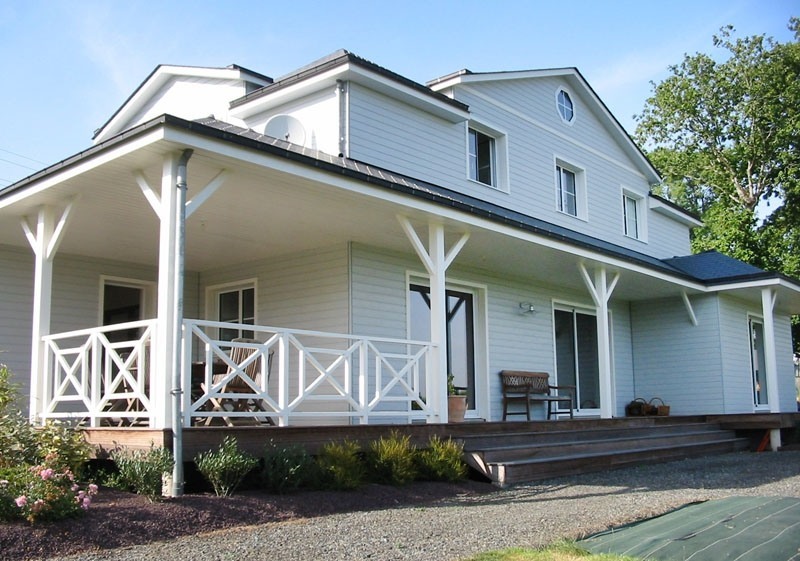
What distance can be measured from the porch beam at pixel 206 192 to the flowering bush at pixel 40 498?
8.03 feet

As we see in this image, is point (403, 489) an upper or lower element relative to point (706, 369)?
lower

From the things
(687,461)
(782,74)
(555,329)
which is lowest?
(687,461)

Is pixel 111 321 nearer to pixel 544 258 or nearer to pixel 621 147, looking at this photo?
pixel 544 258

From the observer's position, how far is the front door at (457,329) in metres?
12.0

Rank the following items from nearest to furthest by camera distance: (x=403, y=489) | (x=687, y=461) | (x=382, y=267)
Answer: (x=403, y=489)
(x=382, y=267)
(x=687, y=461)

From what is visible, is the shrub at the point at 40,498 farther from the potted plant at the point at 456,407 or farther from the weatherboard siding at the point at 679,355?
the weatherboard siding at the point at 679,355

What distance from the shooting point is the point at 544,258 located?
12414 mm

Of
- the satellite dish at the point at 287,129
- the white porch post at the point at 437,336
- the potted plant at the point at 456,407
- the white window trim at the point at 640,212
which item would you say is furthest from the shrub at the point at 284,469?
the white window trim at the point at 640,212

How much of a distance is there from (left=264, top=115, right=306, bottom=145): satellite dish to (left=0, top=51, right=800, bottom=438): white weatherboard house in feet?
0.14

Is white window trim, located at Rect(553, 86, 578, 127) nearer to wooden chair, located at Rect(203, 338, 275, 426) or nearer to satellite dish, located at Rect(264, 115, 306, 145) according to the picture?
satellite dish, located at Rect(264, 115, 306, 145)

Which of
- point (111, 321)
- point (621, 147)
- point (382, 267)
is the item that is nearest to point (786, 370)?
point (621, 147)

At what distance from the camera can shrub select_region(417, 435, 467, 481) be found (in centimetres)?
862

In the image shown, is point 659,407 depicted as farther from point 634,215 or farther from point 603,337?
point 634,215

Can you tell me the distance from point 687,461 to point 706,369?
4619 millimetres
